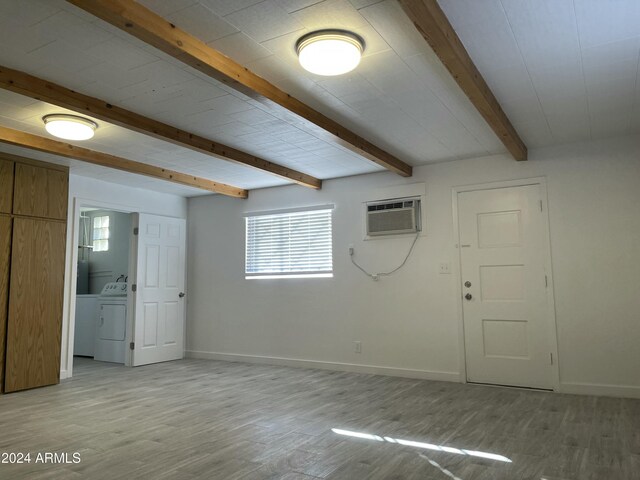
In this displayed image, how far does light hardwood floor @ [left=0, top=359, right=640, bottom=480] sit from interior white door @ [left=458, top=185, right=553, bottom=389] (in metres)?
0.26

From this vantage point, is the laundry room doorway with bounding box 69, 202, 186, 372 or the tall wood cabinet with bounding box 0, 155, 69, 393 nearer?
the tall wood cabinet with bounding box 0, 155, 69, 393

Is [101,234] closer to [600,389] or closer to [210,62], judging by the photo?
[210,62]

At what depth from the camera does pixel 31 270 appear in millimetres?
4594

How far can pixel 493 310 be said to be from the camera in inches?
178

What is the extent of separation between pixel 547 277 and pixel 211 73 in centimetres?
359

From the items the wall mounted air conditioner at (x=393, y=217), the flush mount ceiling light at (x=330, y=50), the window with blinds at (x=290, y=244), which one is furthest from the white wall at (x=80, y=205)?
the flush mount ceiling light at (x=330, y=50)

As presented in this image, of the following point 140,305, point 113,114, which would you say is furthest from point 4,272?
point 113,114

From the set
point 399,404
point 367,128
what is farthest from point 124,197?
point 399,404

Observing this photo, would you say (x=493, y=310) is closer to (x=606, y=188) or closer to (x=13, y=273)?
(x=606, y=188)

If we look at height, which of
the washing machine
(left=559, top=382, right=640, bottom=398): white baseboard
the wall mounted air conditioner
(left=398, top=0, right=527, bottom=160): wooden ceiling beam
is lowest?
(left=559, top=382, right=640, bottom=398): white baseboard

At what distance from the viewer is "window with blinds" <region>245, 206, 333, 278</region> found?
18.6 feet

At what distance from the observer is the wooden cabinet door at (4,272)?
4.30m

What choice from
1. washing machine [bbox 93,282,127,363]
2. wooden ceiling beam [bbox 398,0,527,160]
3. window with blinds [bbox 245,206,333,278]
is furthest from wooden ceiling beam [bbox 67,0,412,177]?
washing machine [bbox 93,282,127,363]

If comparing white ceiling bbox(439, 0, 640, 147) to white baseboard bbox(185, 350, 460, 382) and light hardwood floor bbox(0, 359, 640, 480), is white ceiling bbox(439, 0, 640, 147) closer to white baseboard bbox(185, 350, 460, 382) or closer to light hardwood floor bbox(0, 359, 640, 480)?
light hardwood floor bbox(0, 359, 640, 480)
